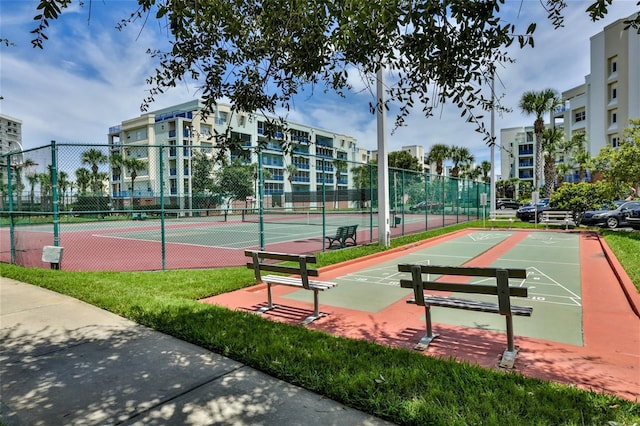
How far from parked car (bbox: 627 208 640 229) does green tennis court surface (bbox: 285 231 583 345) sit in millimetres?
10931

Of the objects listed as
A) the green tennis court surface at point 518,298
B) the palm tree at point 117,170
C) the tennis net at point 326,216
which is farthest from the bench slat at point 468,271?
the palm tree at point 117,170

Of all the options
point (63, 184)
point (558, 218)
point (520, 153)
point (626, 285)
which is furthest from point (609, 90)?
point (63, 184)

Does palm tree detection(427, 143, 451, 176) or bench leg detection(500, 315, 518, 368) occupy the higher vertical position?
palm tree detection(427, 143, 451, 176)

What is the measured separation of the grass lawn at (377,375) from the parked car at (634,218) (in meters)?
23.8

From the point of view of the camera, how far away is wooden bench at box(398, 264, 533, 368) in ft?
13.8

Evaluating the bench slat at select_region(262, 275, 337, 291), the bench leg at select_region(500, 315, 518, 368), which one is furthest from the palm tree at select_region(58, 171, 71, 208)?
the bench leg at select_region(500, 315, 518, 368)

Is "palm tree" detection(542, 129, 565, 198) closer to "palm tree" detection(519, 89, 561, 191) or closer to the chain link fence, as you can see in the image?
"palm tree" detection(519, 89, 561, 191)

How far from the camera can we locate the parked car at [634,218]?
69.9 feet

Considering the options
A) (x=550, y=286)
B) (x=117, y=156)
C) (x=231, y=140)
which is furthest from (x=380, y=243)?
(x=231, y=140)

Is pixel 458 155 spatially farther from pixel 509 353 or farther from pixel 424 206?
pixel 509 353

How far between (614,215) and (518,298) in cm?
2107

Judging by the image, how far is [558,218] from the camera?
22.3 metres

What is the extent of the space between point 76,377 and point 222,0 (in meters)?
3.88

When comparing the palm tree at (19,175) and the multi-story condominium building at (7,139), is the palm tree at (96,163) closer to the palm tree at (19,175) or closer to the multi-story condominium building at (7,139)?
the palm tree at (19,175)
